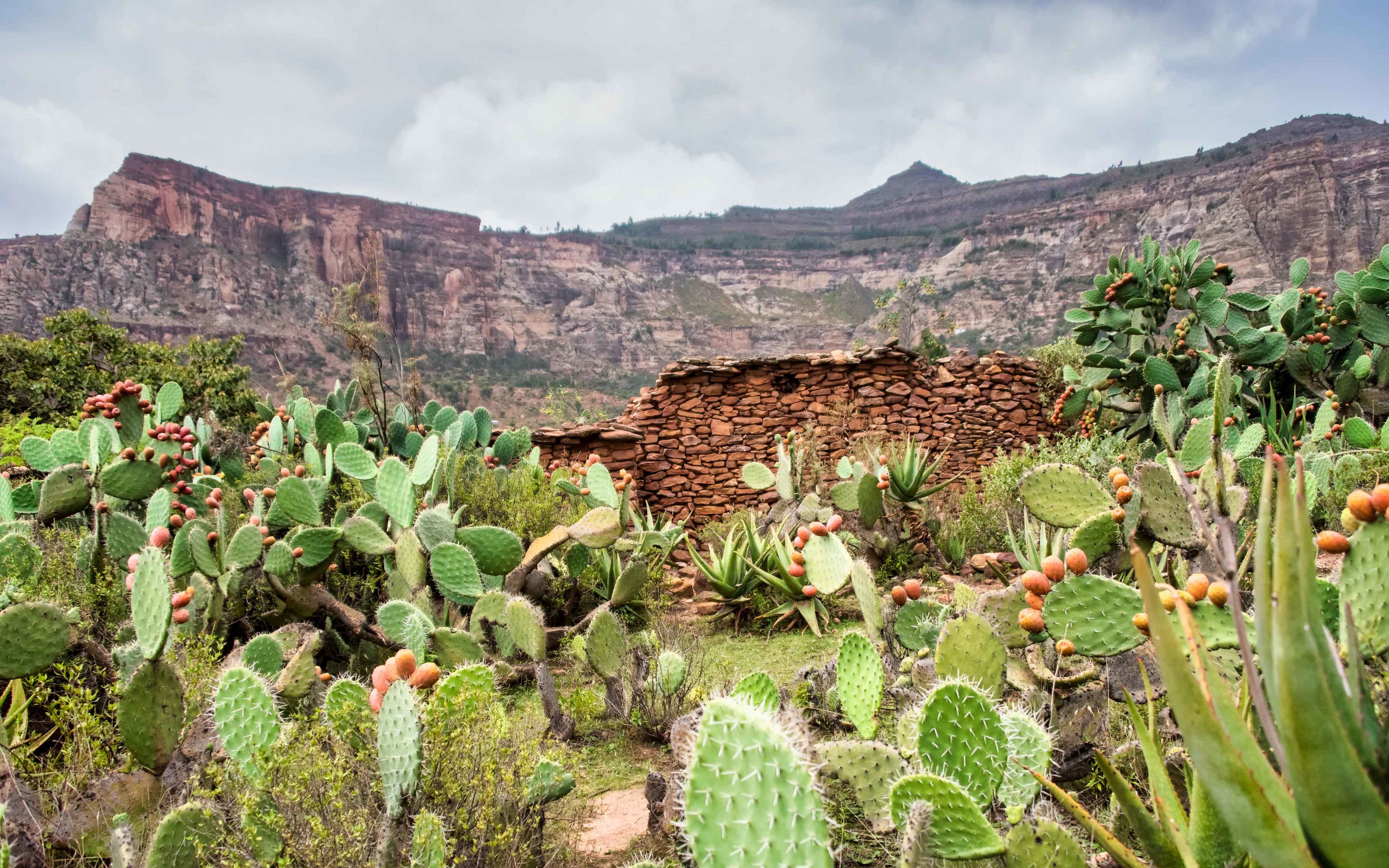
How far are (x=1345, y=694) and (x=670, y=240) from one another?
64.6 meters

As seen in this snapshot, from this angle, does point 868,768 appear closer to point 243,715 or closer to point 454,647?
point 243,715

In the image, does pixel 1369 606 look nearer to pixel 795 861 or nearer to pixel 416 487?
pixel 795 861

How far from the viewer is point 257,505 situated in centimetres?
344

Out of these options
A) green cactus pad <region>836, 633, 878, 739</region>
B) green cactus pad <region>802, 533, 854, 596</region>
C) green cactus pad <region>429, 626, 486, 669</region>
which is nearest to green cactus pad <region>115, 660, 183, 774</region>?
green cactus pad <region>429, 626, 486, 669</region>

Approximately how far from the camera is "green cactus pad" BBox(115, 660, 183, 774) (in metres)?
1.81

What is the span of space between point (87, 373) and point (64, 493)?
22.8 feet

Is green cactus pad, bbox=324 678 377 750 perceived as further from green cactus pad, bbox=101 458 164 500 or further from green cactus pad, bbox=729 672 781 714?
green cactus pad, bbox=101 458 164 500

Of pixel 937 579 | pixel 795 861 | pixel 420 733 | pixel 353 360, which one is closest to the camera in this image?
pixel 795 861

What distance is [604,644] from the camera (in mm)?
2912

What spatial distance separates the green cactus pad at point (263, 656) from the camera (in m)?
2.52

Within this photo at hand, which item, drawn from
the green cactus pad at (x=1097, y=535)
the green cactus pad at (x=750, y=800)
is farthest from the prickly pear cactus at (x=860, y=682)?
the green cactus pad at (x=750, y=800)

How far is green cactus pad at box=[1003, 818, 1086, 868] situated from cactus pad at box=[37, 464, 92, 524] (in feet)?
14.1

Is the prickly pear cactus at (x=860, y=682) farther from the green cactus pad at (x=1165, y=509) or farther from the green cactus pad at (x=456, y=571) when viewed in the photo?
the green cactus pad at (x=456, y=571)

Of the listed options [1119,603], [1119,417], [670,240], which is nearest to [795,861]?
[1119,603]
